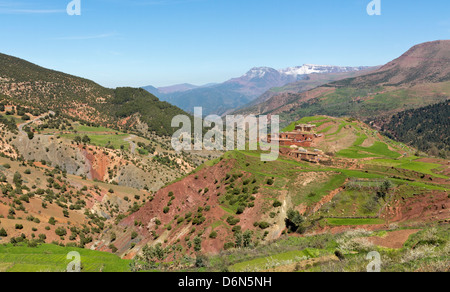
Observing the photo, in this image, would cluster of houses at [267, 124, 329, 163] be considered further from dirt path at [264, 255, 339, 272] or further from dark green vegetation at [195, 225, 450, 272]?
dirt path at [264, 255, 339, 272]

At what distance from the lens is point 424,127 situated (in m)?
158

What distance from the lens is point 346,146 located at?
64.8m

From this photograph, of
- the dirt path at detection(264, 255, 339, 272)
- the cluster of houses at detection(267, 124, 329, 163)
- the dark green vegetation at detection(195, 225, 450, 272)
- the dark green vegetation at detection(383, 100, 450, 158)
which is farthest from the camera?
the dark green vegetation at detection(383, 100, 450, 158)

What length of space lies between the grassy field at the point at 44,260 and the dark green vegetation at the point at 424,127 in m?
144

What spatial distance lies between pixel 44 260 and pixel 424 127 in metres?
187

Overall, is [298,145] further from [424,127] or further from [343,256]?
[424,127]

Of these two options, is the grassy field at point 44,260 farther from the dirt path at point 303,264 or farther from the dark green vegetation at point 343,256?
the dirt path at point 303,264

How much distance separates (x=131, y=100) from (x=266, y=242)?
446ft

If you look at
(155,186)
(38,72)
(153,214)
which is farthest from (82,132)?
(38,72)

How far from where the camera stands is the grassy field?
20.9 m

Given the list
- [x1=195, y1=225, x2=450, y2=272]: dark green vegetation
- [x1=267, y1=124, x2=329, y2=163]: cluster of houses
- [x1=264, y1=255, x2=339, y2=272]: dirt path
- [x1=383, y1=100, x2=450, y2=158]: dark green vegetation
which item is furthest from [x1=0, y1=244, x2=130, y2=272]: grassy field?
[x1=383, y1=100, x2=450, y2=158]: dark green vegetation

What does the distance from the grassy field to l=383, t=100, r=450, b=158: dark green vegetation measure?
144 m

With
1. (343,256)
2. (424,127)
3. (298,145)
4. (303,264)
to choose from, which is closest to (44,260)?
(303,264)
